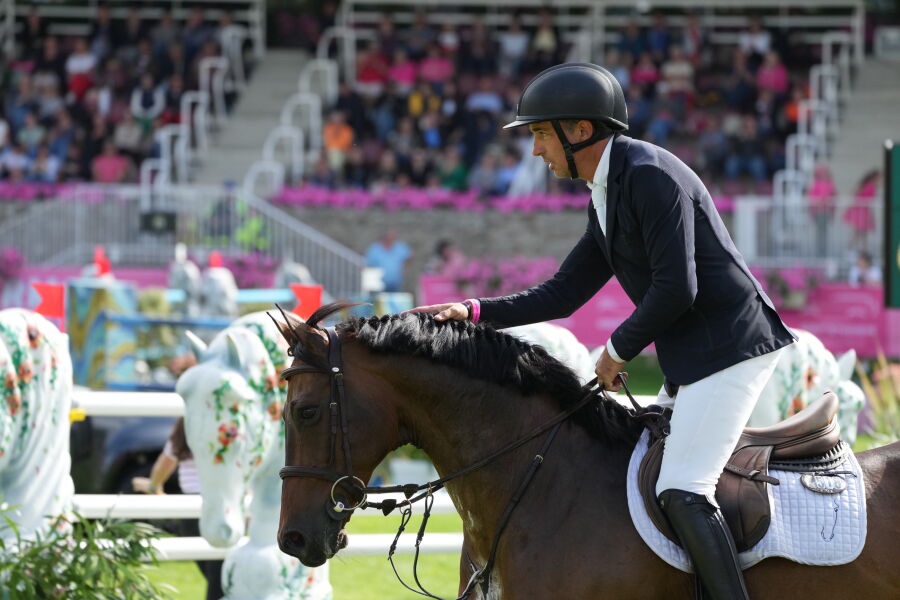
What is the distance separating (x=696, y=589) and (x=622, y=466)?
1.41 feet

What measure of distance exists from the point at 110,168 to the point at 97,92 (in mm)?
2871

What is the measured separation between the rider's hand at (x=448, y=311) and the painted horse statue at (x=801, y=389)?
2714 mm

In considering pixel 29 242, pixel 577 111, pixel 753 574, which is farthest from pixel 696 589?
pixel 29 242

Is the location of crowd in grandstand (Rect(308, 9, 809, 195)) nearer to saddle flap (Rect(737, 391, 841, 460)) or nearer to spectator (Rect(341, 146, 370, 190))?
spectator (Rect(341, 146, 370, 190))

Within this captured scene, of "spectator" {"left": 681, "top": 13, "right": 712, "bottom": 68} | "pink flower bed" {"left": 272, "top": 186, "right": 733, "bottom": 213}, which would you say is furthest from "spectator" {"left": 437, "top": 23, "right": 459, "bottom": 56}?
"pink flower bed" {"left": 272, "top": 186, "right": 733, "bottom": 213}

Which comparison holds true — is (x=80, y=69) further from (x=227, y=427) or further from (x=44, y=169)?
(x=227, y=427)

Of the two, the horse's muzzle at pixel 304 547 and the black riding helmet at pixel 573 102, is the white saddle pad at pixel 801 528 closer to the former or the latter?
the horse's muzzle at pixel 304 547

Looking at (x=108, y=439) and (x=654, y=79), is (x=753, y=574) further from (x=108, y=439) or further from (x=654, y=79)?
(x=654, y=79)

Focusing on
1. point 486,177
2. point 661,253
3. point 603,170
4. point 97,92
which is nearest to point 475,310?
point 603,170

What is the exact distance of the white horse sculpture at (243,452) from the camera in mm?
5363

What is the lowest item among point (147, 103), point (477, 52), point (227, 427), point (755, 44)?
point (227, 427)

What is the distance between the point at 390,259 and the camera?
19.5 metres

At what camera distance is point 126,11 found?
27.9m

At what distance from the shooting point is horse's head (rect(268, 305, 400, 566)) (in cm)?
375
